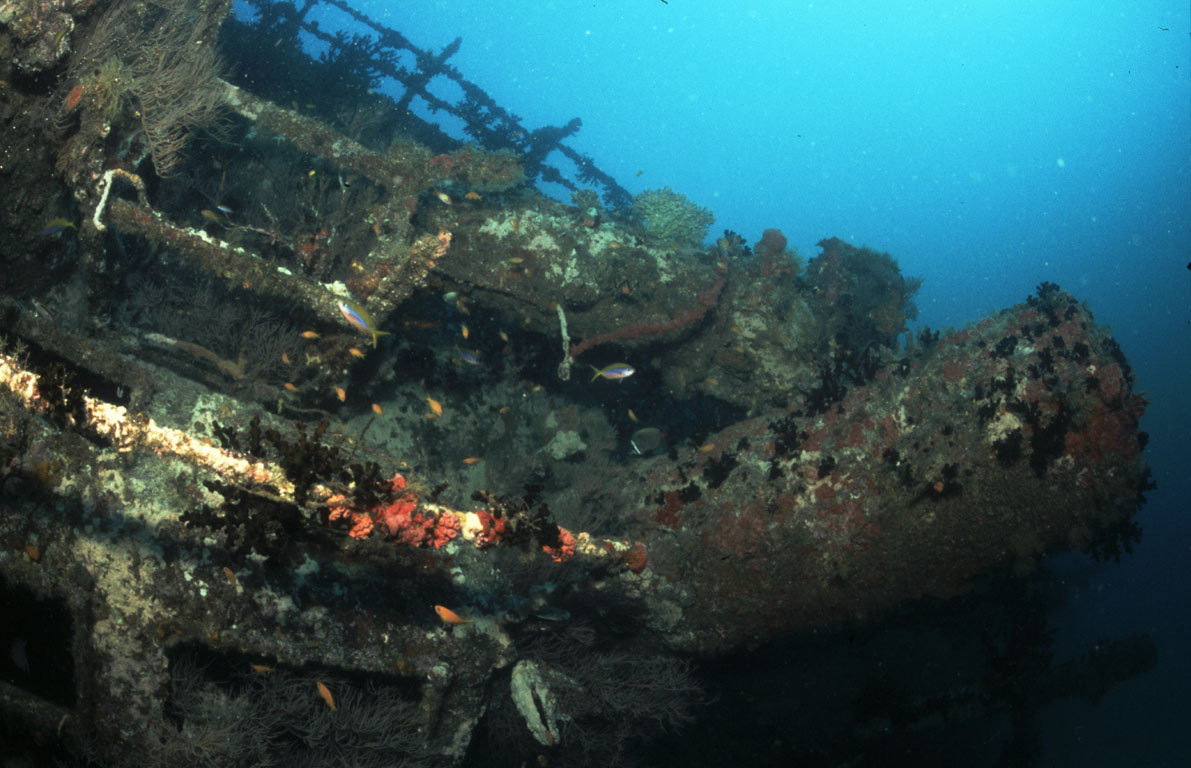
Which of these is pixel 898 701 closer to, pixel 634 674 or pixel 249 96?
pixel 634 674

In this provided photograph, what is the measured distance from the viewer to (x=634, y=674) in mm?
5852

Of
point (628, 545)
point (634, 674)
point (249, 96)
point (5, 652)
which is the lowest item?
point (5, 652)

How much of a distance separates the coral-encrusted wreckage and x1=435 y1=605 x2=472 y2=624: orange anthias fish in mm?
30

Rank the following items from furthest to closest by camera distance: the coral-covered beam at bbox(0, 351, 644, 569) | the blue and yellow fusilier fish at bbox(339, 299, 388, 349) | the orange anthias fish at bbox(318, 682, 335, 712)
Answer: the blue and yellow fusilier fish at bbox(339, 299, 388, 349) → the orange anthias fish at bbox(318, 682, 335, 712) → the coral-covered beam at bbox(0, 351, 644, 569)

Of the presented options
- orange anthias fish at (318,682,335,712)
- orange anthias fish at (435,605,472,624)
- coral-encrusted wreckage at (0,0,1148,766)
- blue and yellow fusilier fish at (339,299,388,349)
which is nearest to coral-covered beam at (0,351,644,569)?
coral-encrusted wreckage at (0,0,1148,766)

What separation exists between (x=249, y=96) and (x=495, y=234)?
4.21m

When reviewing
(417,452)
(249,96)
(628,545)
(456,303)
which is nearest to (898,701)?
(628,545)

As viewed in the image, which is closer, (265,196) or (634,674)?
(634,674)

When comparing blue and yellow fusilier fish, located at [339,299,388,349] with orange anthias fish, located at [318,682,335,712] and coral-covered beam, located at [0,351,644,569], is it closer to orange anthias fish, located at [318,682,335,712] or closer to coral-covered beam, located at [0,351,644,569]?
coral-covered beam, located at [0,351,644,569]

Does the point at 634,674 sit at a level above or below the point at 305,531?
below

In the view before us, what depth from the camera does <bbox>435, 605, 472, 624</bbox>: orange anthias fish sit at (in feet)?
13.5

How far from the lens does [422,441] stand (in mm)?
7668

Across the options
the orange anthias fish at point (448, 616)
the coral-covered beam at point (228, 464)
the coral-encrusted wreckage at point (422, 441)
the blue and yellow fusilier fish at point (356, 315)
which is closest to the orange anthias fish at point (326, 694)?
the coral-encrusted wreckage at point (422, 441)

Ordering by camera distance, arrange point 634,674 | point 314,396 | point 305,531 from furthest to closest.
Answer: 1. point 314,396
2. point 634,674
3. point 305,531
